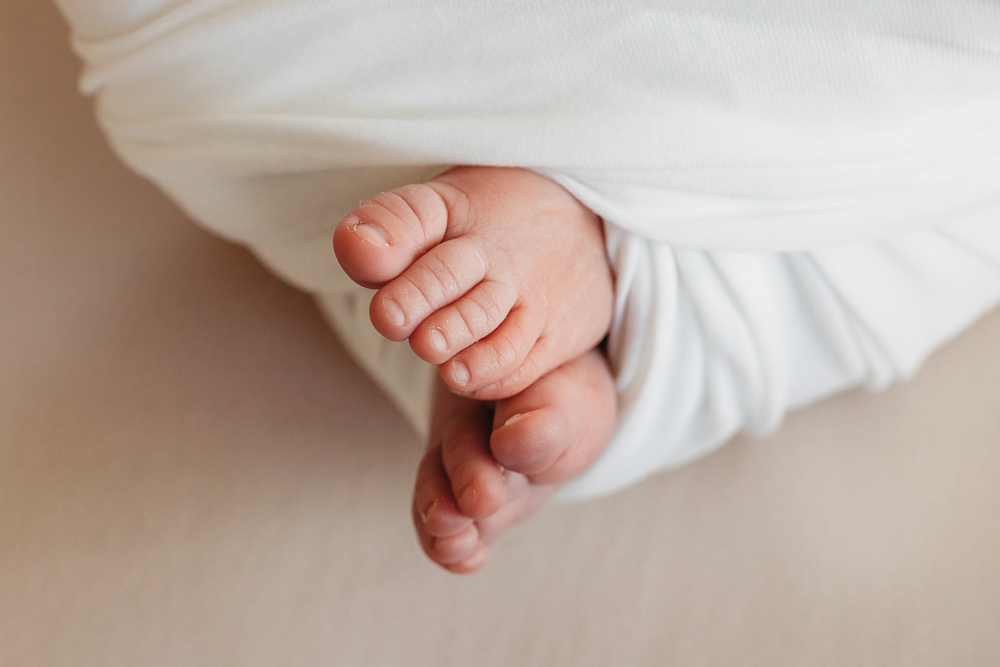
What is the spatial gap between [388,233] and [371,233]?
1 cm

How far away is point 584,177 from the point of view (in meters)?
0.52

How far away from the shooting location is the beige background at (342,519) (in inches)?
24.1

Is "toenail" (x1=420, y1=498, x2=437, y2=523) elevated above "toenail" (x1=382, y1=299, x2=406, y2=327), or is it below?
below

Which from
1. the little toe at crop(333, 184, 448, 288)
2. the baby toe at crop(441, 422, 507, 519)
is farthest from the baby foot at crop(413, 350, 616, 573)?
the little toe at crop(333, 184, 448, 288)

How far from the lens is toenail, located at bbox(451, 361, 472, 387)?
0.44 meters

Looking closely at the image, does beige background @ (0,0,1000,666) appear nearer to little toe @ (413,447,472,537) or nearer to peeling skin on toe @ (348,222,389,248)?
little toe @ (413,447,472,537)

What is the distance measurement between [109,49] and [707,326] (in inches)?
19.9

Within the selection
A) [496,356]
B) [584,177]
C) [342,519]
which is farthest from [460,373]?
[342,519]

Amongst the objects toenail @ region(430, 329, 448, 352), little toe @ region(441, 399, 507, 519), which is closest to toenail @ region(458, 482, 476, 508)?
little toe @ region(441, 399, 507, 519)

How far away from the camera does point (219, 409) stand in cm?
73

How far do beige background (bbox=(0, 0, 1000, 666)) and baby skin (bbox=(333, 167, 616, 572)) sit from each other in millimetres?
126

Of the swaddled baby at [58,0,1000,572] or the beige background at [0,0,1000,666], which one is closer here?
the swaddled baby at [58,0,1000,572]

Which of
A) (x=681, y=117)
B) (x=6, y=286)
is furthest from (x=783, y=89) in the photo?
(x=6, y=286)

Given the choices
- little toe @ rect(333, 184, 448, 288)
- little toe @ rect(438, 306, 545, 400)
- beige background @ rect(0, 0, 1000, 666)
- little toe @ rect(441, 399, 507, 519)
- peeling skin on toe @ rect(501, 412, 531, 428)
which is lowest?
beige background @ rect(0, 0, 1000, 666)
